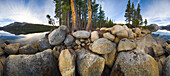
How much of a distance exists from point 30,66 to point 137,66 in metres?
6.70

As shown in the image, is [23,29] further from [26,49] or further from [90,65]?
[90,65]

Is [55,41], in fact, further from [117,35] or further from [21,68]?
[117,35]

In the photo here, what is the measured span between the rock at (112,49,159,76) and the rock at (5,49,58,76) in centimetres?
467

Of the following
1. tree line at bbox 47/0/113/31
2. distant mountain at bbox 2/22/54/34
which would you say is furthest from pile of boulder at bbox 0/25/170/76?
distant mountain at bbox 2/22/54/34

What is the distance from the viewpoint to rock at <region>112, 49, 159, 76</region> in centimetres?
369

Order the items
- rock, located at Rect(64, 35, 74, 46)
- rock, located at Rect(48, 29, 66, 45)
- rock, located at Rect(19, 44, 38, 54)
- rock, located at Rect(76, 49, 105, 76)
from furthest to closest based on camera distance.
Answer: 1. rock, located at Rect(64, 35, 74, 46)
2. rock, located at Rect(48, 29, 66, 45)
3. rock, located at Rect(19, 44, 38, 54)
4. rock, located at Rect(76, 49, 105, 76)

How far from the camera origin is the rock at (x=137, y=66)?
3693 millimetres

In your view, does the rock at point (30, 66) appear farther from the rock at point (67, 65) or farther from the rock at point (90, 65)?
the rock at point (90, 65)

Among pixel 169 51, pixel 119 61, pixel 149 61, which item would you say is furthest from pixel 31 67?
pixel 169 51

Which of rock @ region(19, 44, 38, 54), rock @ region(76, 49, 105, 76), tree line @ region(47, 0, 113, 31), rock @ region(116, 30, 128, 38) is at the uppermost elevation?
tree line @ region(47, 0, 113, 31)

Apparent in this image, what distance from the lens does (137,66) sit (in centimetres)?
380

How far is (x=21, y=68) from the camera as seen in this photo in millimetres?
3688

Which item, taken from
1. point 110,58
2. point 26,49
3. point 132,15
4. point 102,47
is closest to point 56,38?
point 26,49

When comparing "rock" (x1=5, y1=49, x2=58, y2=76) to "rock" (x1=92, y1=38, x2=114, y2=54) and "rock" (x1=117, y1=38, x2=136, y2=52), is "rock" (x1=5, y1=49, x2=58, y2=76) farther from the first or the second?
"rock" (x1=117, y1=38, x2=136, y2=52)
